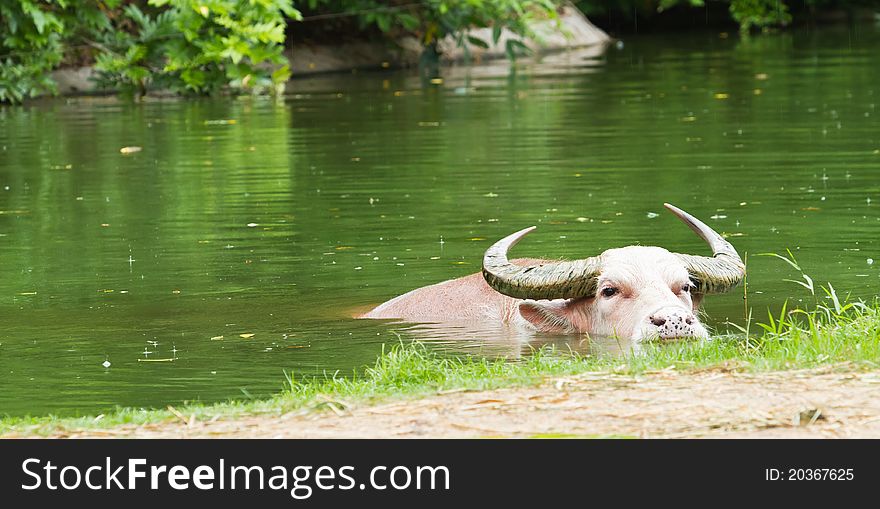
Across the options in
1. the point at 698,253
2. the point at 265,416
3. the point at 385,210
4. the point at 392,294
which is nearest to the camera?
the point at 265,416

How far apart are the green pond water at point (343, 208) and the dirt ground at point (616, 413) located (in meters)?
1.07

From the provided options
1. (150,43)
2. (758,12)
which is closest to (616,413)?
(150,43)

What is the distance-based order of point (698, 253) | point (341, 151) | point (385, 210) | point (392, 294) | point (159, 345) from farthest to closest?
point (341, 151) → point (385, 210) → point (698, 253) → point (392, 294) → point (159, 345)

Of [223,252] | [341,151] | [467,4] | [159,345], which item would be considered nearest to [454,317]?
[159,345]

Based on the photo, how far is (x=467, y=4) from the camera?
28.7 m

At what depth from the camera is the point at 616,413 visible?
5980mm

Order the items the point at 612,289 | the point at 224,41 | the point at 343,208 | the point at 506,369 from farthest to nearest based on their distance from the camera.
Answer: the point at 224,41 < the point at 343,208 < the point at 612,289 < the point at 506,369

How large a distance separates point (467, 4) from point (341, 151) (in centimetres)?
1034

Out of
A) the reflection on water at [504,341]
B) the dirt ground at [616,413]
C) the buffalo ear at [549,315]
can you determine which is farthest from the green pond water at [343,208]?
the dirt ground at [616,413]

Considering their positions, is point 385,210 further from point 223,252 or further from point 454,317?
point 454,317

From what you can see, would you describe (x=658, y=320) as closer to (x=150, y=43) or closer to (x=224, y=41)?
(x=224, y=41)

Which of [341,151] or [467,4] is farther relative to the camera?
[467,4]

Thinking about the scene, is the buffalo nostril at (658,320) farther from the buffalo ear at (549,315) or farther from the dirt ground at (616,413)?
the dirt ground at (616,413)

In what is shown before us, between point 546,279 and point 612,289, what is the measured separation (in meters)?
0.42
